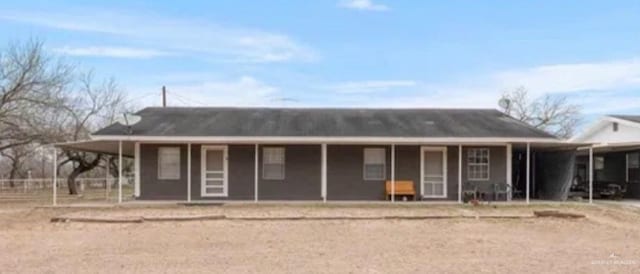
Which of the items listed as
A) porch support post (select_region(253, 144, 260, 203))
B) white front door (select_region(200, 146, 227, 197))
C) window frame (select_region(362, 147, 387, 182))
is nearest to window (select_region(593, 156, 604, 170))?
window frame (select_region(362, 147, 387, 182))

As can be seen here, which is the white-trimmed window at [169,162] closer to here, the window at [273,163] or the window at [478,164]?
the window at [273,163]

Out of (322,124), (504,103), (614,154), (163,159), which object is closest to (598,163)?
(614,154)

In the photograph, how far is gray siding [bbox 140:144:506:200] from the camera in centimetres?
2072

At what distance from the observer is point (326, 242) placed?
12.7m

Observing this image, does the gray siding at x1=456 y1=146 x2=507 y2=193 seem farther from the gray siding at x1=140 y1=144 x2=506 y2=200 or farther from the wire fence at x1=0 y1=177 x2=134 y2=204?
the wire fence at x1=0 y1=177 x2=134 y2=204

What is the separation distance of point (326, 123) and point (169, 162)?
197 inches

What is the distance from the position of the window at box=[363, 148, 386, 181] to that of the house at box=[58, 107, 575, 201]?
0.03 meters

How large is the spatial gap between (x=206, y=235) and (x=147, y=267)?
14.0 feet

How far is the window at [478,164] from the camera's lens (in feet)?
69.4

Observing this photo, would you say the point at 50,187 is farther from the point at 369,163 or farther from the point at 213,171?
the point at 369,163

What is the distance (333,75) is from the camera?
32438mm

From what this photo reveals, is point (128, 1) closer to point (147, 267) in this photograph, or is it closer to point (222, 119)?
point (222, 119)

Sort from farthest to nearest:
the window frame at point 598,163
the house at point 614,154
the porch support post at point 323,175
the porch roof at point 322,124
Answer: the window frame at point 598,163 < the house at point 614,154 < the porch support post at point 323,175 < the porch roof at point 322,124

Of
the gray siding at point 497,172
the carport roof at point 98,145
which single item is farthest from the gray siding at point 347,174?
the carport roof at point 98,145
